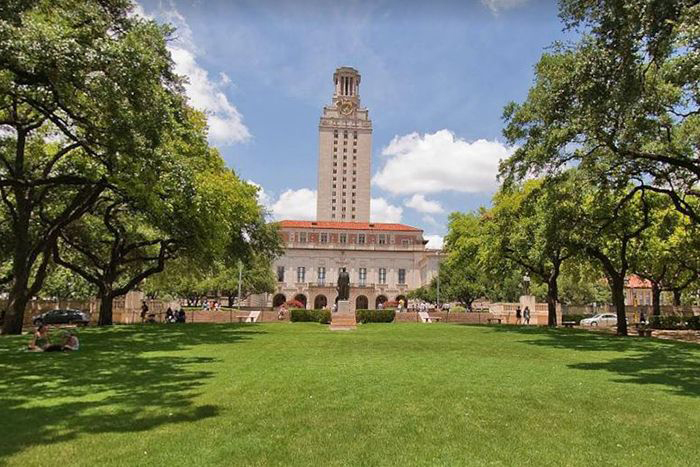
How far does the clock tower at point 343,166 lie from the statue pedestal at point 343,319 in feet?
324

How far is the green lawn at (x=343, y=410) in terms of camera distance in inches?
265

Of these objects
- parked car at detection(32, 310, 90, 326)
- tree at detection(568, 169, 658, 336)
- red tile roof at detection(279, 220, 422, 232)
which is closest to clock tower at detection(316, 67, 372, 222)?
red tile roof at detection(279, 220, 422, 232)

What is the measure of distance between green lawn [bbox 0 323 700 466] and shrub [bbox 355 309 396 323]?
2710 centimetres

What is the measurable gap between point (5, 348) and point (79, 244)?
56.5ft

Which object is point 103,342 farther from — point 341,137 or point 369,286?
point 341,137

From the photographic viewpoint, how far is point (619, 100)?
45.9 ft

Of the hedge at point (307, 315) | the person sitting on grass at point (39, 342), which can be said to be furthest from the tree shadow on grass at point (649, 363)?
the hedge at point (307, 315)

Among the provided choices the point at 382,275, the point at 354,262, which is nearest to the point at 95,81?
the point at 354,262

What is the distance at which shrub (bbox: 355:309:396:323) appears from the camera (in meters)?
43.6

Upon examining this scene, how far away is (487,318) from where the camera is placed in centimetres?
4941

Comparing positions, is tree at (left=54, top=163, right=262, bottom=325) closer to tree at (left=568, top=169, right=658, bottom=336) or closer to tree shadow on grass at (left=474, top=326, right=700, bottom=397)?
tree shadow on grass at (left=474, top=326, right=700, bottom=397)

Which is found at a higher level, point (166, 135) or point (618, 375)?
point (166, 135)

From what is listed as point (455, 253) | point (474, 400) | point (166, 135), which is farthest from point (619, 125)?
point (455, 253)

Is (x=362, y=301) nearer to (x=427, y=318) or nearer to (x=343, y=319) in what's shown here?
(x=427, y=318)
